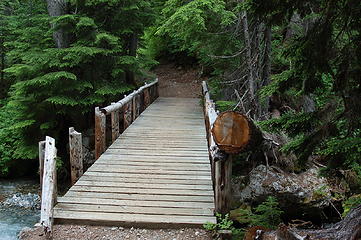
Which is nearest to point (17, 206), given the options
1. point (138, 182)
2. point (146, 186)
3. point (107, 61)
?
point (138, 182)

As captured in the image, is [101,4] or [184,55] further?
[184,55]

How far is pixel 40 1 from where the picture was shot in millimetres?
14508

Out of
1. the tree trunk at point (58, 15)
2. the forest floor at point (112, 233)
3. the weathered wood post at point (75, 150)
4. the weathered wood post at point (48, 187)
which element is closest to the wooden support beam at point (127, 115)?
the tree trunk at point (58, 15)

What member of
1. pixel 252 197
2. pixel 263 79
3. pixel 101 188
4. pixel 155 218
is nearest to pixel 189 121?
pixel 263 79

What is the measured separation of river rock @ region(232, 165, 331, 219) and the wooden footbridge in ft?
4.18

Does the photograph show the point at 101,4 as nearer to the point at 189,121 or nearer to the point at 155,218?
the point at 189,121

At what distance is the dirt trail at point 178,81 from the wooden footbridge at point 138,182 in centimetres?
926

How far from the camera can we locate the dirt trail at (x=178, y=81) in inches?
746

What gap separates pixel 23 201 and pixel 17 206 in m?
0.39

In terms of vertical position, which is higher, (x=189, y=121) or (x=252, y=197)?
(x=189, y=121)

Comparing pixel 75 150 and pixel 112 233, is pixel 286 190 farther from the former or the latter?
pixel 75 150

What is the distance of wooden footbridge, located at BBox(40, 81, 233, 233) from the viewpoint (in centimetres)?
478

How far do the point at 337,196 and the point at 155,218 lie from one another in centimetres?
463

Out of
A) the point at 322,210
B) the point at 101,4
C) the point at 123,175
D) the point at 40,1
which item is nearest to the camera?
the point at 123,175
